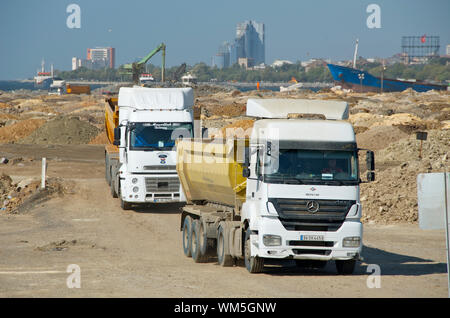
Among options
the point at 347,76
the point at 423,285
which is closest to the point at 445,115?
the point at 423,285

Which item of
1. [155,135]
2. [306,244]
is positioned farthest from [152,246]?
[306,244]

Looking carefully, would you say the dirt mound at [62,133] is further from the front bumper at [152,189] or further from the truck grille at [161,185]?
the truck grille at [161,185]

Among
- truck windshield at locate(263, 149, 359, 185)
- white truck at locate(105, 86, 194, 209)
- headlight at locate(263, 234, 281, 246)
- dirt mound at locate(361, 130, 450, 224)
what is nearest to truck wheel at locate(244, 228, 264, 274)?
headlight at locate(263, 234, 281, 246)

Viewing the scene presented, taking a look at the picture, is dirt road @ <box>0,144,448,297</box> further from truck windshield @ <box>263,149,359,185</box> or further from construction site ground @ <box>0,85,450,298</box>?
truck windshield @ <box>263,149,359,185</box>

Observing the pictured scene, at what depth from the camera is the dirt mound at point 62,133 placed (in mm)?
58281

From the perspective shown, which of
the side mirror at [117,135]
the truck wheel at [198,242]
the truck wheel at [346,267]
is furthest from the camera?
the side mirror at [117,135]

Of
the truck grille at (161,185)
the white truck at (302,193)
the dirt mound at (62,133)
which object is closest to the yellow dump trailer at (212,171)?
the white truck at (302,193)

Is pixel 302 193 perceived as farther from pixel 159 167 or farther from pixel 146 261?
pixel 159 167

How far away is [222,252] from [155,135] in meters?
10.4

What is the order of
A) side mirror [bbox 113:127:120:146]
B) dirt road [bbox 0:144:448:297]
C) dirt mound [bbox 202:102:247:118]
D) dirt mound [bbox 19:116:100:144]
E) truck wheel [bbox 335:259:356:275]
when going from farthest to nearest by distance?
dirt mound [bbox 202:102:247:118] → dirt mound [bbox 19:116:100:144] → side mirror [bbox 113:127:120:146] → truck wheel [bbox 335:259:356:275] → dirt road [bbox 0:144:448:297]

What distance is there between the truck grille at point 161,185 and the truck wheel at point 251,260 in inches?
441

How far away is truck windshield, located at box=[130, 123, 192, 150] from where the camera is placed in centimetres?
2672

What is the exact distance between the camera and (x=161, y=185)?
26953mm

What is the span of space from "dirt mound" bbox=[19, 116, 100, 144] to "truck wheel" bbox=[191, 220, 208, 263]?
41185 millimetres
